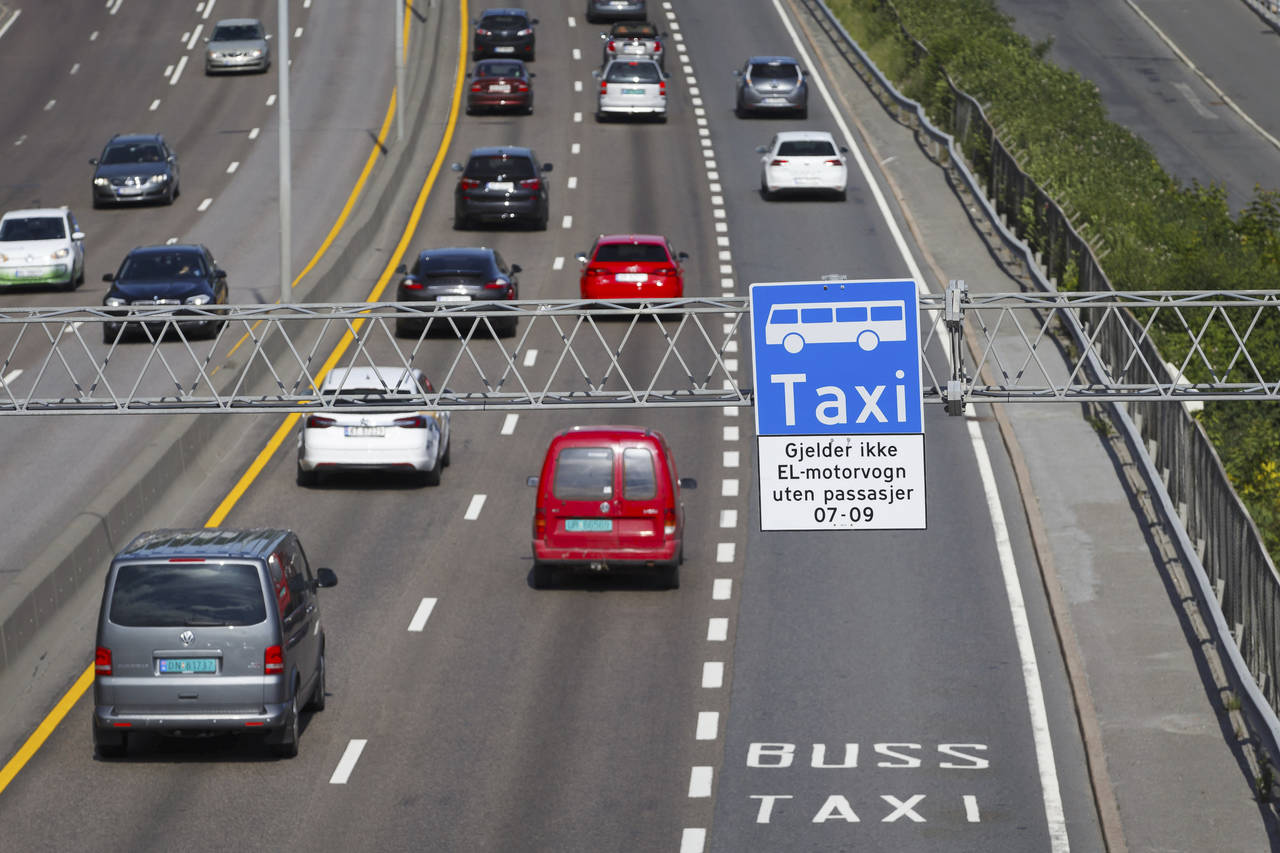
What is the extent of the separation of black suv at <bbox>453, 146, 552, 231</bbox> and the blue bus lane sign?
2775 cm

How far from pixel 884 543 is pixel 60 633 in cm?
1049

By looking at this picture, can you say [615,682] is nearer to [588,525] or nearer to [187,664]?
[588,525]

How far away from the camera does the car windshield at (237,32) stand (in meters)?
65.2

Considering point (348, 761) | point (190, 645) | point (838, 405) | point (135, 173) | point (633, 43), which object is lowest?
point (633, 43)

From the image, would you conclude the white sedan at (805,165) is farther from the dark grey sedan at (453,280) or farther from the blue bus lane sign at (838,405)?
the blue bus lane sign at (838,405)

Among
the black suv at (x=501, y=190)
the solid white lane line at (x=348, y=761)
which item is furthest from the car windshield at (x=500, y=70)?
the solid white lane line at (x=348, y=761)

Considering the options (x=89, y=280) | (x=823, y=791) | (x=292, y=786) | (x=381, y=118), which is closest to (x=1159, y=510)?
(x=823, y=791)

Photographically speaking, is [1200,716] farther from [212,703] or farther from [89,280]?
[89,280]

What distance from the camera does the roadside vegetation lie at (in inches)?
1280

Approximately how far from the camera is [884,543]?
28.0 meters

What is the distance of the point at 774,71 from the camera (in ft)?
189

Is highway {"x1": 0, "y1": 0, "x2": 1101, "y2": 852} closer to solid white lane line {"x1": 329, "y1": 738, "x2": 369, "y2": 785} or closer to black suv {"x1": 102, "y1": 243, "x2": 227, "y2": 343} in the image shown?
solid white lane line {"x1": 329, "y1": 738, "x2": 369, "y2": 785}

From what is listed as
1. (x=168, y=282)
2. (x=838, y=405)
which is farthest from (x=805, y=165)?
(x=838, y=405)

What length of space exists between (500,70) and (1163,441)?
33782 mm
